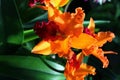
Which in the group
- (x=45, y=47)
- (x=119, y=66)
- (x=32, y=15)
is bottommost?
(x=119, y=66)

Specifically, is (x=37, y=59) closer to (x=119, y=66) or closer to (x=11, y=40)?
(x=11, y=40)

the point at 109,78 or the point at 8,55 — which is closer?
the point at 8,55

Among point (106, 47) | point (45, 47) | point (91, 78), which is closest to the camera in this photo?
point (45, 47)

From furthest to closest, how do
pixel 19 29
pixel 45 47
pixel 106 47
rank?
pixel 106 47
pixel 19 29
pixel 45 47

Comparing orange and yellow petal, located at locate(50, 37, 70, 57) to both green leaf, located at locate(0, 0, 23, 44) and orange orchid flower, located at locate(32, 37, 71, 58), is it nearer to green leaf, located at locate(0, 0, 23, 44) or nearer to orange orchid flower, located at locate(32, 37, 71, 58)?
orange orchid flower, located at locate(32, 37, 71, 58)

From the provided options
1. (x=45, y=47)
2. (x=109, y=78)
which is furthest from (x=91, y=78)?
(x=45, y=47)

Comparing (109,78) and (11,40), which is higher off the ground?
(11,40)

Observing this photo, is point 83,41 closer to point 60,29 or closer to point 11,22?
point 60,29

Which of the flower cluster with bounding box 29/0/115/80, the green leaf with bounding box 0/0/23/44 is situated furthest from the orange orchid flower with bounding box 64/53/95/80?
the green leaf with bounding box 0/0/23/44

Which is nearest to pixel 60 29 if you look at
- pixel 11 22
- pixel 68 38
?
pixel 68 38
